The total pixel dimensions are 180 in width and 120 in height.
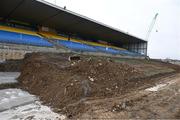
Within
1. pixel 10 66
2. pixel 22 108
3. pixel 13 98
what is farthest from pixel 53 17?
pixel 22 108

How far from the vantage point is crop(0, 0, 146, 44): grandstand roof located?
22.9m

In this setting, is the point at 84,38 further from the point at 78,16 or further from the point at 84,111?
the point at 84,111

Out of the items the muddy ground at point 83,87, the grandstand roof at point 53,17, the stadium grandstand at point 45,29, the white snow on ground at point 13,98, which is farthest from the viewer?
the grandstand roof at point 53,17

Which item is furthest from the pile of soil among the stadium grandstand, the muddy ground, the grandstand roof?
the grandstand roof

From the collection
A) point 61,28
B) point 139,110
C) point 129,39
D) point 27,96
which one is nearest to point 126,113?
point 139,110

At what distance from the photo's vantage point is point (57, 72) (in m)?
11.1

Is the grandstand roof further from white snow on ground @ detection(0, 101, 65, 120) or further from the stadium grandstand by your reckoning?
white snow on ground @ detection(0, 101, 65, 120)

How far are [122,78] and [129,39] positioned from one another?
34046 millimetres

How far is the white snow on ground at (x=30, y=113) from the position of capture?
21.9ft

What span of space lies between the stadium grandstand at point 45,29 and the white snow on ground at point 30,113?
940cm

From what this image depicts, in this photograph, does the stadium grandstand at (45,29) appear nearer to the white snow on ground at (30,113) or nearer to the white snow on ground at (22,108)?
the white snow on ground at (22,108)

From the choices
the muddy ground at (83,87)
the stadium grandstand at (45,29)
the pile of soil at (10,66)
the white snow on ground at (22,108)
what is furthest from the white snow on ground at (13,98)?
the stadium grandstand at (45,29)

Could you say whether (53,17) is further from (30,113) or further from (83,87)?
(30,113)

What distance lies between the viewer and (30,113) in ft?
23.2
